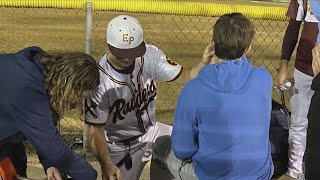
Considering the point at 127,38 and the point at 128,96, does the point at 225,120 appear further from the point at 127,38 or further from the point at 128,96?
the point at 128,96

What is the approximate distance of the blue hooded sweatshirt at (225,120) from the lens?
2.73 metres

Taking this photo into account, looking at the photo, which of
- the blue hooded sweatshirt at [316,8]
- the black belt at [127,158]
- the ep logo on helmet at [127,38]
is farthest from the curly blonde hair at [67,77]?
the blue hooded sweatshirt at [316,8]

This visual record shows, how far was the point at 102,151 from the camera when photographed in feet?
12.0

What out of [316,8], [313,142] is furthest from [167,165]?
[316,8]

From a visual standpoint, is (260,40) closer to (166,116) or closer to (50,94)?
(166,116)

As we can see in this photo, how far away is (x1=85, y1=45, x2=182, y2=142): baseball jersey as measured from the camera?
3693 millimetres

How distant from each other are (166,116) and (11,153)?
11.4 feet

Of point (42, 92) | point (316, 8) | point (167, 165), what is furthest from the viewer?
point (316, 8)

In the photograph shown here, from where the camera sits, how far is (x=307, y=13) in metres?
4.19

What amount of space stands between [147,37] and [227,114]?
1080 cm

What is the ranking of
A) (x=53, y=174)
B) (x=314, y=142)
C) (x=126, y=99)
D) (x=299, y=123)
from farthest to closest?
(x=299, y=123) → (x=126, y=99) → (x=53, y=174) → (x=314, y=142)

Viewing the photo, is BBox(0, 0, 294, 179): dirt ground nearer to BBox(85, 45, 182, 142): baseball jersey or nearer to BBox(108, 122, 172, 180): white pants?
BBox(108, 122, 172, 180): white pants

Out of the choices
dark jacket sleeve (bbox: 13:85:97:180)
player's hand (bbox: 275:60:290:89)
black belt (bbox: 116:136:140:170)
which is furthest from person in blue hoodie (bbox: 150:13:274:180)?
player's hand (bbox: 275:60:290:89)

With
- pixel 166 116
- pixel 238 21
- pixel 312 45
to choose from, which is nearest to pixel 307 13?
pixel 312 45
